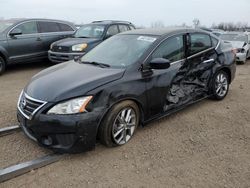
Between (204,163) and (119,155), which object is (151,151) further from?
(204,163)

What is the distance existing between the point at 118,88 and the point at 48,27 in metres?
7.16

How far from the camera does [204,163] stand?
3502mm

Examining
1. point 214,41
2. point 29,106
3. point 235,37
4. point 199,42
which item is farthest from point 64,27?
point 235,37

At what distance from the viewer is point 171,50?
179 inches

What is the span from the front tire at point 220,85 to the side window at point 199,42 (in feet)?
2.07

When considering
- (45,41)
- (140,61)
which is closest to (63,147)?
(140,61)

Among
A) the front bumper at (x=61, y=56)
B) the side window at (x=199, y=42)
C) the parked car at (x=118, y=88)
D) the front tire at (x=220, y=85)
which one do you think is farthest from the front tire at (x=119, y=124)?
the front bumper at (x=61, y=56)

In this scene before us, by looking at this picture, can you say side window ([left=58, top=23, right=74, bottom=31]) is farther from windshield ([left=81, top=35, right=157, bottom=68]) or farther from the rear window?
windshield ([left=81, top=35, right=157, bottom=68])

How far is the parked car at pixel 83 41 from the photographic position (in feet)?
28.8

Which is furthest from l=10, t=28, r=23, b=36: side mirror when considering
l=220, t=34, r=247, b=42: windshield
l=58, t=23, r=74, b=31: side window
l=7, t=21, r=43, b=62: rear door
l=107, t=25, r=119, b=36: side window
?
l=220, t=34, r=247, b=42: windshield

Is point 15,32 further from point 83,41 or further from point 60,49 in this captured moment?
point 83,41

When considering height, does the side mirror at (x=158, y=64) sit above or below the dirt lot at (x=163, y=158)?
above

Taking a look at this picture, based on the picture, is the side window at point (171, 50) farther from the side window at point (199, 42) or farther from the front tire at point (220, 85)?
the front tire at point (220, 85)

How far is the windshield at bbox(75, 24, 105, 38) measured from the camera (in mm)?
9438
